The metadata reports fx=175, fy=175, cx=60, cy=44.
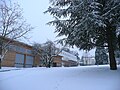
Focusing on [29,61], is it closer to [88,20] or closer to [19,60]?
[19,60]

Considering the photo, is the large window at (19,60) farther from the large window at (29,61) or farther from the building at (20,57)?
the large window at (29,61)

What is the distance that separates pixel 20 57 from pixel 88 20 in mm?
38166

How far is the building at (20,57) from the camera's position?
4122 cm

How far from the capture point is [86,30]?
462 inches

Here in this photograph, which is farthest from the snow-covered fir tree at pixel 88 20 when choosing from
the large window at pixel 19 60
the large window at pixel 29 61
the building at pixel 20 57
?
the large window at pixel 29 61

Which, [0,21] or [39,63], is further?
[39,63]

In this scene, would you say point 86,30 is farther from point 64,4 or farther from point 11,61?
point 11,61

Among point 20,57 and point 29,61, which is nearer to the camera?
point 20,57

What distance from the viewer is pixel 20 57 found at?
153 ft

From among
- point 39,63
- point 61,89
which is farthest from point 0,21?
point 39,63

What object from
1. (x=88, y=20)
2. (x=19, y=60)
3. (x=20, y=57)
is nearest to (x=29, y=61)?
(x=20, y=57)

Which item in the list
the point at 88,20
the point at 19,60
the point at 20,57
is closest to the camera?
the point at 88,20

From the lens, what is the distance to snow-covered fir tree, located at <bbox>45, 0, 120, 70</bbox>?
443 inches

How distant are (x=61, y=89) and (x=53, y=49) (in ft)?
128
